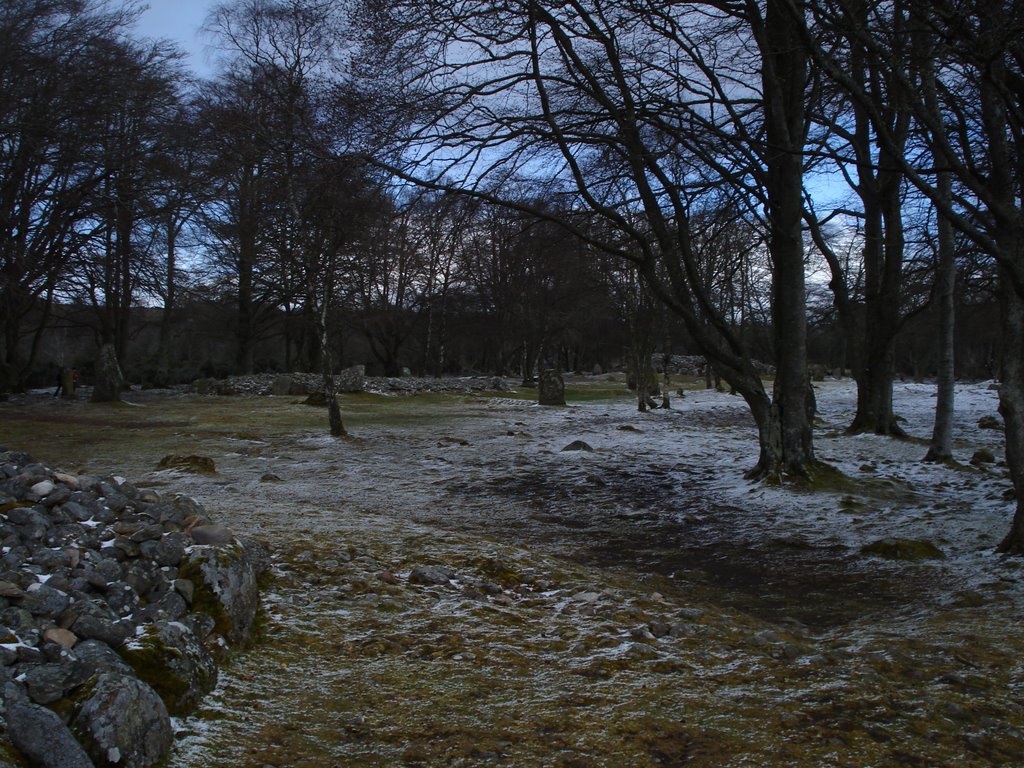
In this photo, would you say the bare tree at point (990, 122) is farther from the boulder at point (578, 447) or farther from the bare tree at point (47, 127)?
the bare tree at point (47, 127)

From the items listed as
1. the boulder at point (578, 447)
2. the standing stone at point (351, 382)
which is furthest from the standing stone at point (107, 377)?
the boulder at point (578, 447)

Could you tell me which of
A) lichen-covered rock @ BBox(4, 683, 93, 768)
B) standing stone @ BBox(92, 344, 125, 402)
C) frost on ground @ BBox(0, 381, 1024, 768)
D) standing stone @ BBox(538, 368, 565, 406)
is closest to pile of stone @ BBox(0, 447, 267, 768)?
lichen-covered rock @ BBox(4, 683, 93, 768)

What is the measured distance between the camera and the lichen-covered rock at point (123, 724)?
2469 mm

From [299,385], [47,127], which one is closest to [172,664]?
[47,127]

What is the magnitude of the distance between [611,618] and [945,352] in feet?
32.1

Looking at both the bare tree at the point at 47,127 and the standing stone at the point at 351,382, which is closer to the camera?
the bare tree at the point at 47,127

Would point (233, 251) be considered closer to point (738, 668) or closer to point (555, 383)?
point (555, 383)

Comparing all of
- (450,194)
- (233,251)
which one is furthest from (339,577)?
(233,251)

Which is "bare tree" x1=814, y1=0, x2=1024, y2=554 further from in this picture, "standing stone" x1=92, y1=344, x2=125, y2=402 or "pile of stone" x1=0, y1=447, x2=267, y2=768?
"standing stone" x1=92, y1=344, x2=125, y2=402

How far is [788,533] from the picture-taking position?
747 centimetres

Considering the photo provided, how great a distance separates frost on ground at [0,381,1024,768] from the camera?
297cm

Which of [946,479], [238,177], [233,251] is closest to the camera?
[946,479]

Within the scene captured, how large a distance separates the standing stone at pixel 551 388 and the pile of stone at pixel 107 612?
19594 millimetres

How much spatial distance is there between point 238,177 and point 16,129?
4.36m
